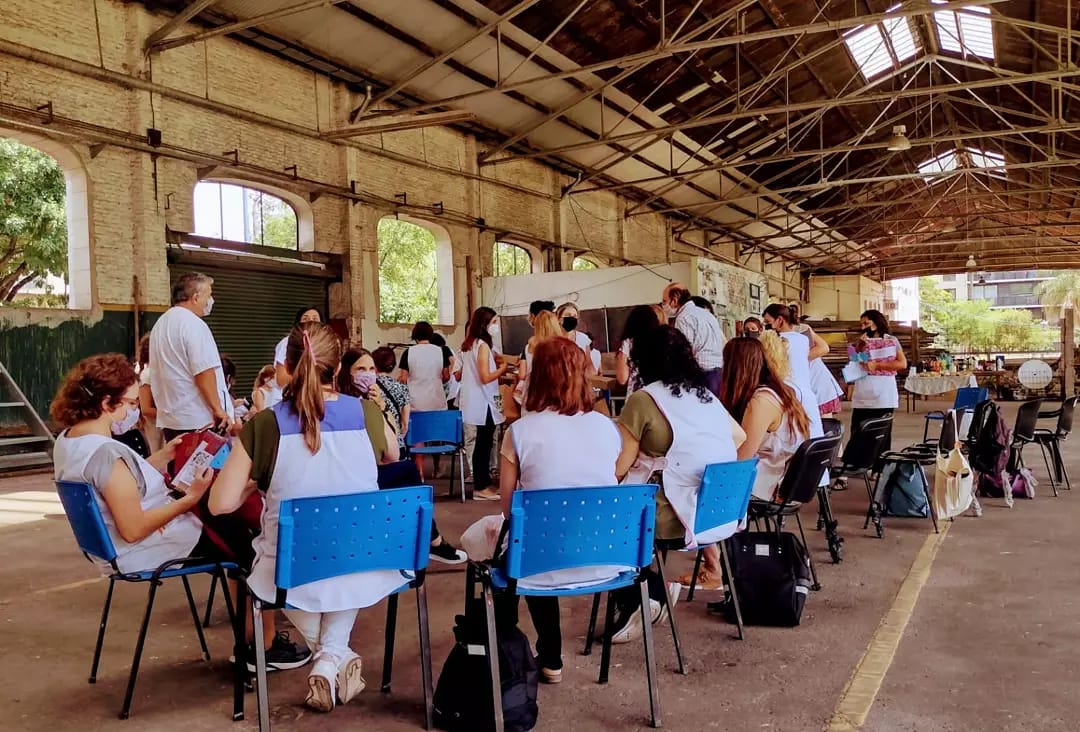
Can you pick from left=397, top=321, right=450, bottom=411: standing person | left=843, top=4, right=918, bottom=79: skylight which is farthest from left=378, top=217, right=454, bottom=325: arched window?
left=397, top=321, right=450, bottom=411: standing person

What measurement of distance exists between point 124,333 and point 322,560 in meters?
7.66

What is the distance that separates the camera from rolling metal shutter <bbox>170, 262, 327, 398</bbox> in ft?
33.9

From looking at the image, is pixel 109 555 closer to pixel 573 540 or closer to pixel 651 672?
pixel 573 540

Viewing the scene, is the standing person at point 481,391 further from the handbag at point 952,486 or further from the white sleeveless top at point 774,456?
the handbag at point 952,486

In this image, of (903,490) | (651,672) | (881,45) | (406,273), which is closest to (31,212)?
(406,273)

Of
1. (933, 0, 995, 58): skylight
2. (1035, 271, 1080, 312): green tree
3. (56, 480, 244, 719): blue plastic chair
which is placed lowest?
(56, 480, 244, 719): blue plastic chair

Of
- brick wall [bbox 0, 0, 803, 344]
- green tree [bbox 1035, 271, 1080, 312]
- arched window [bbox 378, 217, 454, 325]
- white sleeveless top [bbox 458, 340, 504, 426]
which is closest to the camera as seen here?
white sleeveless top [bbox 458, 340, 504, 426]

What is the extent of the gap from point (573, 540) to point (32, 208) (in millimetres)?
18025

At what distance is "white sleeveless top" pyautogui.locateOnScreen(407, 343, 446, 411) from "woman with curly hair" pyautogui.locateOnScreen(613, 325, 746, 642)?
12.9 feet

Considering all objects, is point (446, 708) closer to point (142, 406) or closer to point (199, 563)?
point (199, 563)

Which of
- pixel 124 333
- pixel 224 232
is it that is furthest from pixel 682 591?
pixel 224 232

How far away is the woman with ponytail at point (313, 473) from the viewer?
254 centimetres

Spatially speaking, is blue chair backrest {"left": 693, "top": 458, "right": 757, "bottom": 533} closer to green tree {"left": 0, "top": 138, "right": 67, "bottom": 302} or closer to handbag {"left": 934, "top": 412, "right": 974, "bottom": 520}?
handbag {"left": 934, "top": 412, "right": 974, "bottom": 520}

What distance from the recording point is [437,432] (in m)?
6.62
